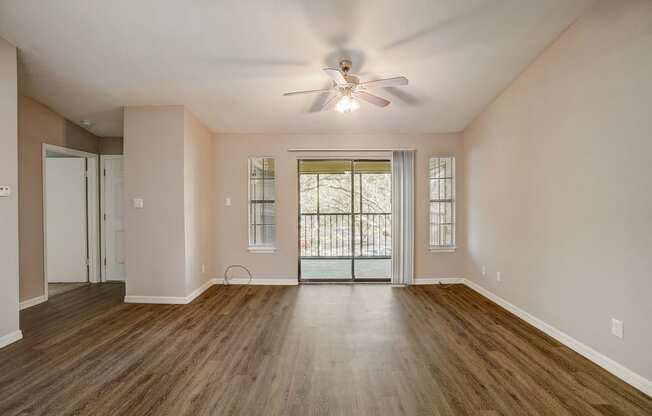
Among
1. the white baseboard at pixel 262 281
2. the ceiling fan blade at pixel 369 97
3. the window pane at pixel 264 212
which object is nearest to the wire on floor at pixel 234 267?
the white baseboard at pixel 262 281

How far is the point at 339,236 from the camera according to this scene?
7344 mm

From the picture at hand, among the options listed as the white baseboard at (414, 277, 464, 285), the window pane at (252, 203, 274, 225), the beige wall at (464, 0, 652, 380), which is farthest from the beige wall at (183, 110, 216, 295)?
the beige wall at (464, 0, 652, 380)

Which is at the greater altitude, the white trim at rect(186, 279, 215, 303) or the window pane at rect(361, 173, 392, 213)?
the window pane at rect(361, 173, 392, 213)

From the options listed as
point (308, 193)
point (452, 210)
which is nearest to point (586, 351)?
point (452, 210)

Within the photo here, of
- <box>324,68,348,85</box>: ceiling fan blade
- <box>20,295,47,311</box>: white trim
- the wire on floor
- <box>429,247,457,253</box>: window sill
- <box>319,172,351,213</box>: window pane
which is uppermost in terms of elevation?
<box>324,68,348,85</box>: ceiling fan blade

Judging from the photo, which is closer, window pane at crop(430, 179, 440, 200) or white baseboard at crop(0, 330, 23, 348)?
white baseboard at crop(0, 330, 23, 348)

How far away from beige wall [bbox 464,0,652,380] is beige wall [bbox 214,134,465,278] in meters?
1.23

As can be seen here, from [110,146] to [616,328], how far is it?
6.90 m

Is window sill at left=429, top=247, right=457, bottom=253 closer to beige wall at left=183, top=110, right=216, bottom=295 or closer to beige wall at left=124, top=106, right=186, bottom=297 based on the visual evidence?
beige wall at left=183, top=110, right=216, bottom=295

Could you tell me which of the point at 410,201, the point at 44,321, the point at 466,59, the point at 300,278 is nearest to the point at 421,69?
the point at 466,59

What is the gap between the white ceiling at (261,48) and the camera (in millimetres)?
2830

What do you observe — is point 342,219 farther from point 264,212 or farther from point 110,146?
point 110,146

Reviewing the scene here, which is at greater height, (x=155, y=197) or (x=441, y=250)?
(x=155, y=197)

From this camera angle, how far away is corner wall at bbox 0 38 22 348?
10.2ft
